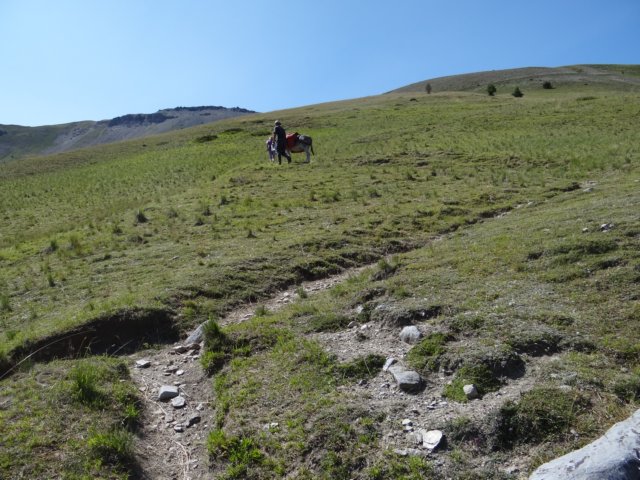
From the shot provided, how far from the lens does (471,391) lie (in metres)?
6.42

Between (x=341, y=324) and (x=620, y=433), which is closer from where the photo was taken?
(x=620, y=433)

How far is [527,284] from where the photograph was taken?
31.0 feet

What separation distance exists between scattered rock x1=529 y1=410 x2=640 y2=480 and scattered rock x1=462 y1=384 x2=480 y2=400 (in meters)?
1.71

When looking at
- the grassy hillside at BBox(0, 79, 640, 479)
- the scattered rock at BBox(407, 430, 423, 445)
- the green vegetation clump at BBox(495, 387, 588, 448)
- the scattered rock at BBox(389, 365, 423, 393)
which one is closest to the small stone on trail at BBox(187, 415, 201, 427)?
the grassy hillside at BBox(0, 79, 640, 479)

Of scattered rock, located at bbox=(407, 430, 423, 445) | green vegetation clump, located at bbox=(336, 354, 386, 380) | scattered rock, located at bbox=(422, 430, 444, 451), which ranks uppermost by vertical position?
green vegetation clump, located at bbox=(336, 354, 386, 380)

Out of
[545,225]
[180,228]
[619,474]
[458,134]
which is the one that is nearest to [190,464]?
[619,474]

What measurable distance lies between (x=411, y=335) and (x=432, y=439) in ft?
8.39

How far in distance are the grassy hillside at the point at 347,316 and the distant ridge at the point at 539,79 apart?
8794 cm

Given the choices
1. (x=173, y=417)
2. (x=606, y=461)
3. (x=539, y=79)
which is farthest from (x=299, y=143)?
(x=539, y=79)

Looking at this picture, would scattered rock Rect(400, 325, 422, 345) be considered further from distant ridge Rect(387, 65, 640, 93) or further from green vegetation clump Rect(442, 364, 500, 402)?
distant ridge Rect(387, 65, 640, 93)

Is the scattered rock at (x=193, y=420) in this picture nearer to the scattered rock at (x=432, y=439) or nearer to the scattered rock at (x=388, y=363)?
the scattered rock at (x=388, y=363)

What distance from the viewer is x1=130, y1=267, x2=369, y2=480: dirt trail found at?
6434 mm

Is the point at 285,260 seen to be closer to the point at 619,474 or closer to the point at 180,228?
the point at 180,228

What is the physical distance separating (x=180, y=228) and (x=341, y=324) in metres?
12.0
